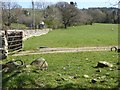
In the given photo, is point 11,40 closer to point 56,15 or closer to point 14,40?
point 14,40

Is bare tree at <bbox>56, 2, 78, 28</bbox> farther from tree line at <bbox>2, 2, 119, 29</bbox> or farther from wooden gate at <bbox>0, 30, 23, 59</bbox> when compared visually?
wooden gate at <bbox>0, 30, 23, 59</bbox>

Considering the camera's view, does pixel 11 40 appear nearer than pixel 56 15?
Yes

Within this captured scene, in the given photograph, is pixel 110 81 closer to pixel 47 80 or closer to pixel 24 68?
pixel 47 80

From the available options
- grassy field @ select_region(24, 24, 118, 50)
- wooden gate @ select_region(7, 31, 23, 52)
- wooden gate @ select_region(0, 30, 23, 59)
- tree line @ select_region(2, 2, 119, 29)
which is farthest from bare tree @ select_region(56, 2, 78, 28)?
wooden gate @ select_region(0, 30, 23, 59)

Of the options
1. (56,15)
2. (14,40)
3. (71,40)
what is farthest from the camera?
(56,15)

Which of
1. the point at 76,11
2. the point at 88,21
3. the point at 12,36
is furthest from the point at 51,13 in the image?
the point at 12,36

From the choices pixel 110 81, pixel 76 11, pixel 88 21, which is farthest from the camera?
pixel 88 21

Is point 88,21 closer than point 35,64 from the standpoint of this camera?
No

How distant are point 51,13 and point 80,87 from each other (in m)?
104

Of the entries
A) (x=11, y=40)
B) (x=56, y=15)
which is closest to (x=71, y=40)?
(x=11, y=40)

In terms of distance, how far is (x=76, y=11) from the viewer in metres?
111

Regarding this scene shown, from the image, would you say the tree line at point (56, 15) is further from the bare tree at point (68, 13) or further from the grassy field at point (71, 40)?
the grassy field at point (71, 40)

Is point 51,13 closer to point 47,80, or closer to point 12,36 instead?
point 12,36

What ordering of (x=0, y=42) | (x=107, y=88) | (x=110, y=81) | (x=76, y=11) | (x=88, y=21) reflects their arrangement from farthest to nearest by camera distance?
(x=88, y=21)
(x=76, y=11)
(x=0, y=42)
(x=110, y=81)
(x=107, y=88)
